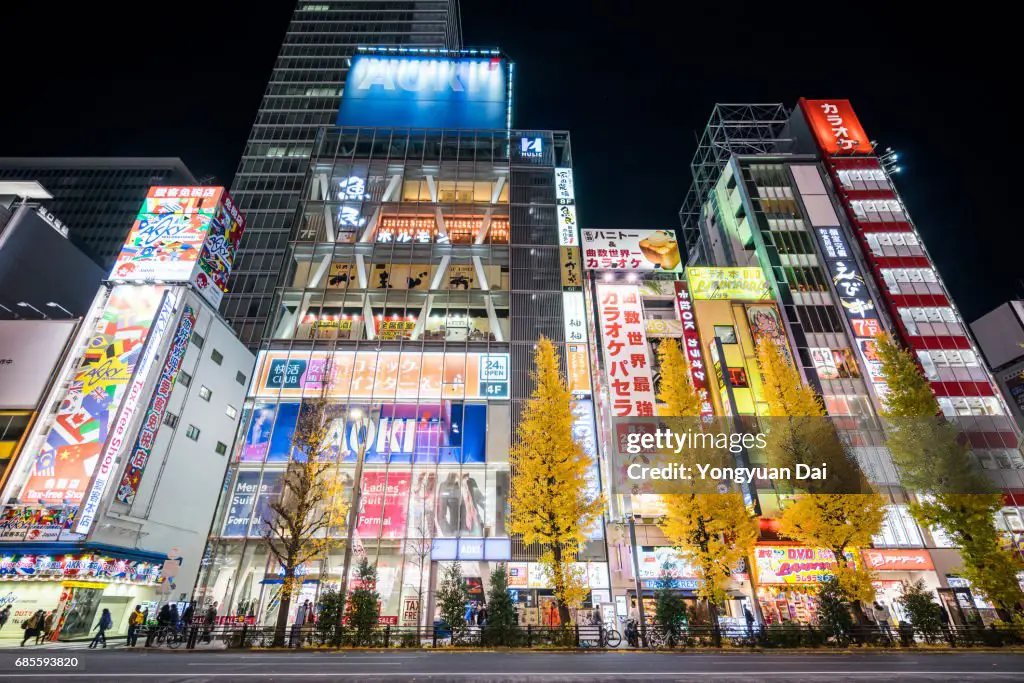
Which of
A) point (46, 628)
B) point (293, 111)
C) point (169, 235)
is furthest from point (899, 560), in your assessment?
point (293, 111)

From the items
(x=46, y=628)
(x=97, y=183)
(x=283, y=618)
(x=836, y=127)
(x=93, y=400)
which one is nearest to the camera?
(x=283, y=618)

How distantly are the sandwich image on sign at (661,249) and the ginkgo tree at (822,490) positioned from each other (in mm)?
11360

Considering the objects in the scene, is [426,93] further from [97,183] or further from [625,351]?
[97,183]

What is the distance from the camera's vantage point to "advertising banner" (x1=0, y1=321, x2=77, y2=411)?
20422 millimetres

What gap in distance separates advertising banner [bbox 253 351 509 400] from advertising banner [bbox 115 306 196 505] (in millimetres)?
3589

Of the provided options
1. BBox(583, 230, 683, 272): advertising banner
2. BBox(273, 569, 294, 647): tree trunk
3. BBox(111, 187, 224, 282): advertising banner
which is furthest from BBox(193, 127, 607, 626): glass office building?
BBox(111, 187, 224, 282): advertising banner

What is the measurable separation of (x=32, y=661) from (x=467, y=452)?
15.4 meters

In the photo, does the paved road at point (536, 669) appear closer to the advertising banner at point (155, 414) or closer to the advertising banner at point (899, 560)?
the advertising banner at point (155, 414)

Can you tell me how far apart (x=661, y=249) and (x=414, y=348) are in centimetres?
1761

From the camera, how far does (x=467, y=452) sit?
75.3 ft

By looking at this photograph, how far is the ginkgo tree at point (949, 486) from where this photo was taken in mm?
16078

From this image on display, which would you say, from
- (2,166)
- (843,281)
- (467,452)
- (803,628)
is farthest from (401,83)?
(2,166)

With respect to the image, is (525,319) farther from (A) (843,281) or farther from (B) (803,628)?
(A) (843,281)

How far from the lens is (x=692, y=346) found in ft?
95.5
